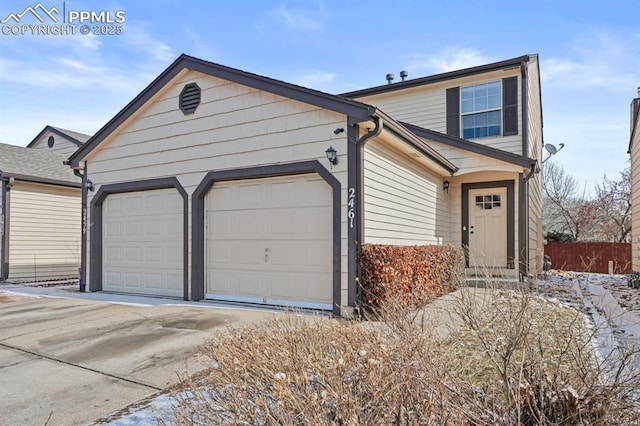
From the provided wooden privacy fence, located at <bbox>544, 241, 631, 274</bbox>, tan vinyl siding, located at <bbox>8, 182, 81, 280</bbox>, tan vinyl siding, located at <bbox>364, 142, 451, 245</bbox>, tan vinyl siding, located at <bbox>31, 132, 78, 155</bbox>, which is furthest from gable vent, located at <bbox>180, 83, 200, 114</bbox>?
wooden privacy fence, located at <bbox>544, 241, 631, 274</bbox>

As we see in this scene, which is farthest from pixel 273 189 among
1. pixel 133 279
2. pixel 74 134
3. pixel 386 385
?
pixel 74 134

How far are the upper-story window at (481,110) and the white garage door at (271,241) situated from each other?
22.8 ft

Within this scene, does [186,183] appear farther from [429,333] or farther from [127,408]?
[429,333]

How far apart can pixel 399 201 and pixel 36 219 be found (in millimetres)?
11583

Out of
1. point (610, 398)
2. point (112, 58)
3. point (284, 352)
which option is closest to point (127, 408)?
point (284, 352)

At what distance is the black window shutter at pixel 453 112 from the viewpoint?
11.9 meters

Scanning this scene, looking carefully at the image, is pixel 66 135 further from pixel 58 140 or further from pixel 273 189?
pixel 273 189

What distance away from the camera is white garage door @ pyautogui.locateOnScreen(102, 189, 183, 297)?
848 centimetres

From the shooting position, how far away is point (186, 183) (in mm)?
8203

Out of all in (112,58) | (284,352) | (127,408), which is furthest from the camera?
(112,58)

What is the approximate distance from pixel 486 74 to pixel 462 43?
1333mm

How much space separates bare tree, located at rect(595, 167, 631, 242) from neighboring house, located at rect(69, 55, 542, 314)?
18485 mm

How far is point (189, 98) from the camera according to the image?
8.31 metres

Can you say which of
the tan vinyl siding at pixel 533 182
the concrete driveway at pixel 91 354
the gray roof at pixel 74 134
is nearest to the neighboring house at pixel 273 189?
the tan vinyl siding at pixel 533 182
